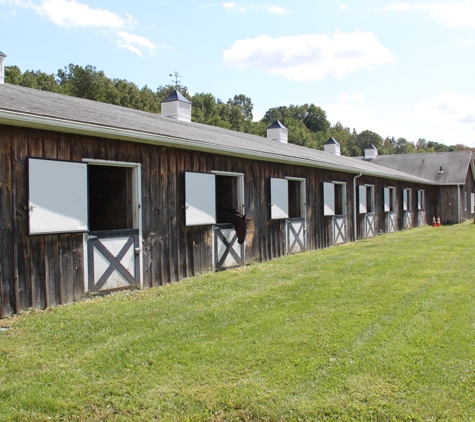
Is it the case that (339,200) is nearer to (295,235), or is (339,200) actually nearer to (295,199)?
(295,199)

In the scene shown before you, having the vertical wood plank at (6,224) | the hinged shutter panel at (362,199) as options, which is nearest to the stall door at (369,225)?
the hinged shutter panel at (362,199)

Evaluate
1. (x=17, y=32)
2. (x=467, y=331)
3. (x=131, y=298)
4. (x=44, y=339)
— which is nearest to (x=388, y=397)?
(x=467, y=331)

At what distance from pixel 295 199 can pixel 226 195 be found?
339cm

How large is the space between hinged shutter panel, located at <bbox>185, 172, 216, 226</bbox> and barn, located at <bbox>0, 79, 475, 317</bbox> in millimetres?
18

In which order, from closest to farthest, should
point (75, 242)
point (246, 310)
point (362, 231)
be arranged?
point (246, 310) < point (75, 242) < point (362, 231)

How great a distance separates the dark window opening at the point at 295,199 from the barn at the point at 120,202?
55 millimetres

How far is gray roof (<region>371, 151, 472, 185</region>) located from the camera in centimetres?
2609

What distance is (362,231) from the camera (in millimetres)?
16094

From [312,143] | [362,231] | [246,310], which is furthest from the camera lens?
[312,143]

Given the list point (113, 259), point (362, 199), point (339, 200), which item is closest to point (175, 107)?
point (339, 200)

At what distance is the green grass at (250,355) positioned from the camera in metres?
3.20

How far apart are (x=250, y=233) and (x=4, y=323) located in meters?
5.61

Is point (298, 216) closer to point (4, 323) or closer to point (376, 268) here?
point (376, 268)

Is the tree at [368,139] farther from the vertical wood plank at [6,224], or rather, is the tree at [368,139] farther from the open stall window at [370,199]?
the vertical wood plank at [6,224]
